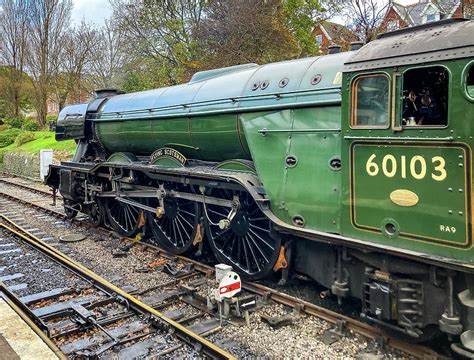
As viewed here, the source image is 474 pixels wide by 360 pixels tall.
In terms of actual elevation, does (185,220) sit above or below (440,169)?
below

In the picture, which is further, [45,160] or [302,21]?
[302,21]

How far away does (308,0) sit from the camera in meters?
21.7

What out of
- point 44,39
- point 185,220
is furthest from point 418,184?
point 44,39

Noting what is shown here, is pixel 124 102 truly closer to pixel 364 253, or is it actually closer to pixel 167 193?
pixel 167 193

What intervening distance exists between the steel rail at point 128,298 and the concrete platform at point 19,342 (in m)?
1.46

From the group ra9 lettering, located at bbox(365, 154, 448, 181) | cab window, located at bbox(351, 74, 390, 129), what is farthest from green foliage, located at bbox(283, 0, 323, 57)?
ra9 lettering, located at bbox(365, 154, 448, 181)

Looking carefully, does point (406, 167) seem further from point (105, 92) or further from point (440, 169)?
point (105, 92)

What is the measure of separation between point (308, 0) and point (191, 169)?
686 inches

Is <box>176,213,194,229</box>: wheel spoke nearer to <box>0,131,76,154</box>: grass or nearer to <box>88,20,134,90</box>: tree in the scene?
<box>0,131,76,154</box>: grass

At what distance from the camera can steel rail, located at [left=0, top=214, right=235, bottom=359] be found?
15.0 feet

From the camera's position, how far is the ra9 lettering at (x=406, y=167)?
12.8ft

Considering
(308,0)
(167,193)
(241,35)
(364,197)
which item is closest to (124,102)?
(167,193)

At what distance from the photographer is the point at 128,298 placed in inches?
235

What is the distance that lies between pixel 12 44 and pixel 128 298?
1619 inches
